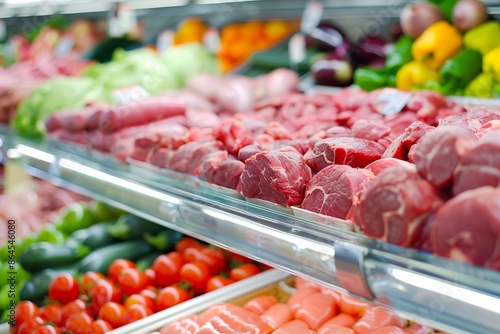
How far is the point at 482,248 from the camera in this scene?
870 millimetres

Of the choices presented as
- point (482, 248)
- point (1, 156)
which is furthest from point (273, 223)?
point (1, 156)

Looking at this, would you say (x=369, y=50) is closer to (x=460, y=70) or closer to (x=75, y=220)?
(x=460, y=70)

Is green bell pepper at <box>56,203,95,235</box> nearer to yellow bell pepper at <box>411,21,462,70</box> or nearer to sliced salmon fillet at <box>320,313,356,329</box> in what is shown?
sliced salmon fillet at <box>320,313,356,329</box>

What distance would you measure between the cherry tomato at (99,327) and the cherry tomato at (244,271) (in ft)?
1.58

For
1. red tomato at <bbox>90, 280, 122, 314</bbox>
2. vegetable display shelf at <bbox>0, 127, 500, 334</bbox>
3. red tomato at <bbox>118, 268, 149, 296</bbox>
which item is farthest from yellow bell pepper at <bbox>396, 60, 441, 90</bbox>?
red tomato at <bbox>90, 280, 122, 314</bbox>

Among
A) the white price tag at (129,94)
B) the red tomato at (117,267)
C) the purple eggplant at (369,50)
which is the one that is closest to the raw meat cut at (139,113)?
the white price tag at (129,94)

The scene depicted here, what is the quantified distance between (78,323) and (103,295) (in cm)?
16

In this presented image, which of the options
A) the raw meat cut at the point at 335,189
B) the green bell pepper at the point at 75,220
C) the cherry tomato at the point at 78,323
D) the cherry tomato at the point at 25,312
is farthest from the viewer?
the green bell pepper at the point at 75,220

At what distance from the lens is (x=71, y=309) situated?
6.73 ft

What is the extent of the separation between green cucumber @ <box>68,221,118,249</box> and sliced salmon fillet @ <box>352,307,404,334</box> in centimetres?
137

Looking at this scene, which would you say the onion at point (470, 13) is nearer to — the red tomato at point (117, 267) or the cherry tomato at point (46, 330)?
the red tomato at point (117, 267)

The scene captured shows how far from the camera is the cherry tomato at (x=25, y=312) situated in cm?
204

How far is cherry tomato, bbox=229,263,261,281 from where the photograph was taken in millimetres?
2121

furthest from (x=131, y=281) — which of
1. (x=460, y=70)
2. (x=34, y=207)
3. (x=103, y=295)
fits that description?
(x=460, y=70)
